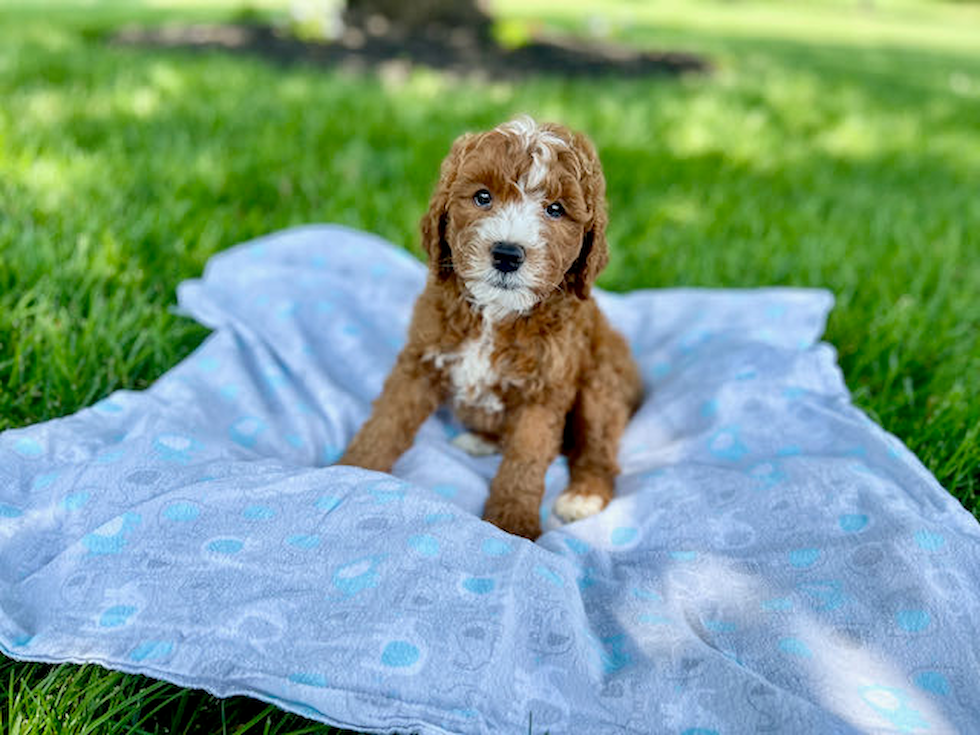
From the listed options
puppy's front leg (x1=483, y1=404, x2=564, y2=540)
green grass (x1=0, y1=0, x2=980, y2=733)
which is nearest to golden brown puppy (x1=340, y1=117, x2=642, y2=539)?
puppy's front leg (x1=483, y1=404, x2=564, y2=540)

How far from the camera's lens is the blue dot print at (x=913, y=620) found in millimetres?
2336

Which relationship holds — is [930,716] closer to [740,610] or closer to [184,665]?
[740,610]

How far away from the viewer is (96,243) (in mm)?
4270

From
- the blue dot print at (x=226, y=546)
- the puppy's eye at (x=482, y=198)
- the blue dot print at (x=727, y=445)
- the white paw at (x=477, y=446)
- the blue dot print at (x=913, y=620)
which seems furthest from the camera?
the white paw at (x=477, y=446)

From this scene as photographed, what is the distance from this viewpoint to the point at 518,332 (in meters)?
3.05

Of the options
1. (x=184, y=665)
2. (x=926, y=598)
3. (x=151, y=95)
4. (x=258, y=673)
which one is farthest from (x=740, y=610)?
(x=151, y=95)

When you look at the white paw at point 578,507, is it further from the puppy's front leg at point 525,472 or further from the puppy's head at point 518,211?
the puppy's head at point 518,211

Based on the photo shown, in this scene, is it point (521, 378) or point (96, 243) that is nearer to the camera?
point (521, 378)

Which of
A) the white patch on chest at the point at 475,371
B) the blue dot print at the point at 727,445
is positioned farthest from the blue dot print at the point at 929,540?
the white patch on chest at the point at 475,371

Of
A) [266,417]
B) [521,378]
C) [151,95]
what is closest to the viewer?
[521,378]

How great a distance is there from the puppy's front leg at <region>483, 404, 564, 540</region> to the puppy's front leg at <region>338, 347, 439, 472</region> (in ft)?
1.26

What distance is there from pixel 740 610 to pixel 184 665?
1.58 meters

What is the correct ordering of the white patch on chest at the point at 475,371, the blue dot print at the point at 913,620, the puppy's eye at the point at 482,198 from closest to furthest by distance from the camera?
the blue dot print at the point at 913,620
the puppy's eye at the point at 482,198
the white patch on chest at the point at 475,371

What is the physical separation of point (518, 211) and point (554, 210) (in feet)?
0.56
